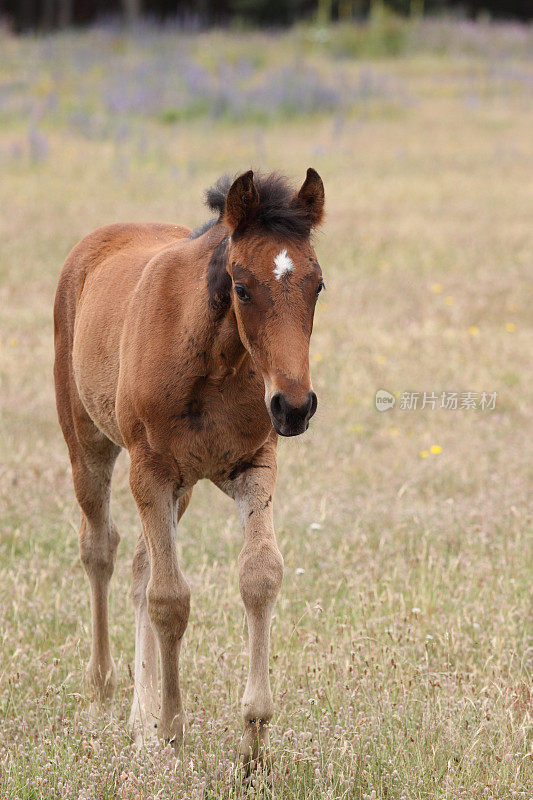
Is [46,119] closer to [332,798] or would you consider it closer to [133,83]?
[133,83]

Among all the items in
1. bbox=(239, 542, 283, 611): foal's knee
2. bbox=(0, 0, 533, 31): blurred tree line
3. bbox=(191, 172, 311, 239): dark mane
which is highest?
bbox=(191, 172, 311, 239): dark mane

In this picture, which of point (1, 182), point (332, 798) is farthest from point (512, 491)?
point (1, 182)

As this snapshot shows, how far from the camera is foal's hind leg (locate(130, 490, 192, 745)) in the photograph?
12.1 ft

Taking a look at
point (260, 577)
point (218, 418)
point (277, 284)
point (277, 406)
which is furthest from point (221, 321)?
point (260, 577)

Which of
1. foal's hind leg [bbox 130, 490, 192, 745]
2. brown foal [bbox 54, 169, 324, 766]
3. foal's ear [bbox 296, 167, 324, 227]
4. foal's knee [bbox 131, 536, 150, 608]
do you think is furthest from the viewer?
foal's knee [bbox 131, 536, 150, 608]

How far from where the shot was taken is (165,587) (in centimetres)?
349

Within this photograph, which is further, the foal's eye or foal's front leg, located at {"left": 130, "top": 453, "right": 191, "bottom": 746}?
foal's front leg, located at {"left": 130, "top": 453, "right": 191, "bottom": 746}

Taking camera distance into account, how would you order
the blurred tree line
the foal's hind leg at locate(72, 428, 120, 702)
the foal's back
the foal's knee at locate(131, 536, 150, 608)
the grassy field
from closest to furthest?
the grassy field → the foal's back → the foal's knee at locate(131, 536, 150, 608) → the foal's hind leg at locate(72, 428, 120, 702) → the blurred tree line

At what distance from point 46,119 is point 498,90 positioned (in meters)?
11.7

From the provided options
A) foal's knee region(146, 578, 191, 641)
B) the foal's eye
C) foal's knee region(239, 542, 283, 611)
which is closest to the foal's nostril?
the foal's eye

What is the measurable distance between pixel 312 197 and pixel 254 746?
6.03 feet

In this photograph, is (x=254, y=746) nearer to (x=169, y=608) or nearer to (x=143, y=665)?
(x=169, y=608)

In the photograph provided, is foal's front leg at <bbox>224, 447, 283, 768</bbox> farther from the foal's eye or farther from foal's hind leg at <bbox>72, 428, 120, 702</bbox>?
foal's hind leg at <bbox>72, 428, 120, 702</bbox>

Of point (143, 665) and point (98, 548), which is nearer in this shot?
point (143, 665)
